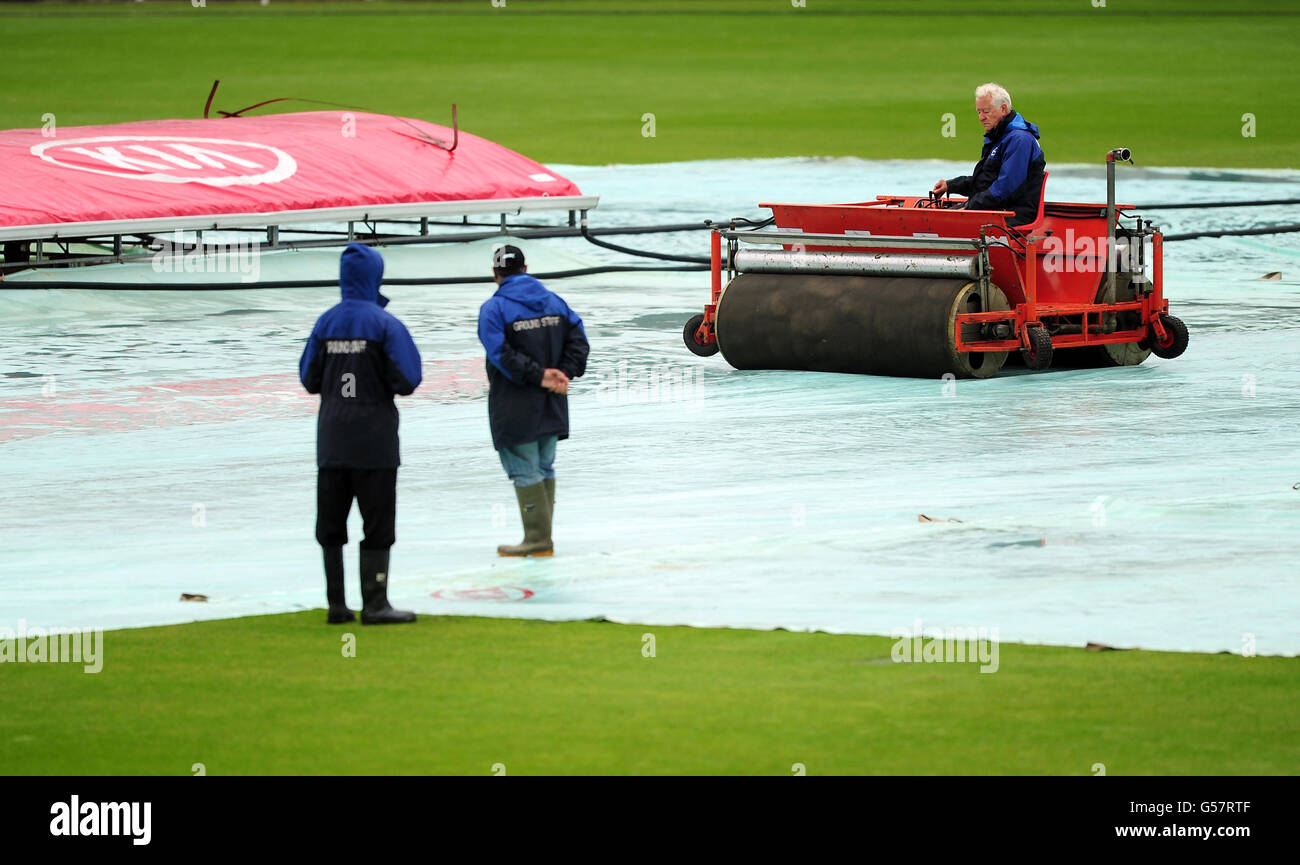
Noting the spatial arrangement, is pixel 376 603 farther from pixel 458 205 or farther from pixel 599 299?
pixel 458 205

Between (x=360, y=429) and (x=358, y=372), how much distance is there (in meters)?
0.25

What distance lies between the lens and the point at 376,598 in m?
8.72

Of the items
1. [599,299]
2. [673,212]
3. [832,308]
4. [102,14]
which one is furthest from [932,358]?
[102,14]

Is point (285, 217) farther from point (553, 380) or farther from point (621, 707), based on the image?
point (621, 707)

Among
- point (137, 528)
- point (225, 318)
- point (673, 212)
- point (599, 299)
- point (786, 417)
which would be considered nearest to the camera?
point (137, 528)

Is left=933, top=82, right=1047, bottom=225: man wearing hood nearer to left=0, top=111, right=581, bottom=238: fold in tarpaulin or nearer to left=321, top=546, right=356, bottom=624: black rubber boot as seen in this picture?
left=321, top=546, right=356, bottom=624: black rubber boot

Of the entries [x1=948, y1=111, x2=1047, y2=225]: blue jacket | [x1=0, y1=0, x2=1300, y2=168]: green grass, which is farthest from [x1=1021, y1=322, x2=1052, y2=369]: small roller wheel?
[x1=0, y1=0, x2=1300, y2=168]: green grass

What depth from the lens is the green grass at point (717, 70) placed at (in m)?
40.2

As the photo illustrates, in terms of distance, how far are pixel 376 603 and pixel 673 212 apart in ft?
64.8

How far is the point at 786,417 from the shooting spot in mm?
14031

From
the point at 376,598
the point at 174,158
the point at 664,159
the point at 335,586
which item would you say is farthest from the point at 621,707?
the point at 664,159

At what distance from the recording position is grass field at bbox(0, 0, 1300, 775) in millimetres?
6836
